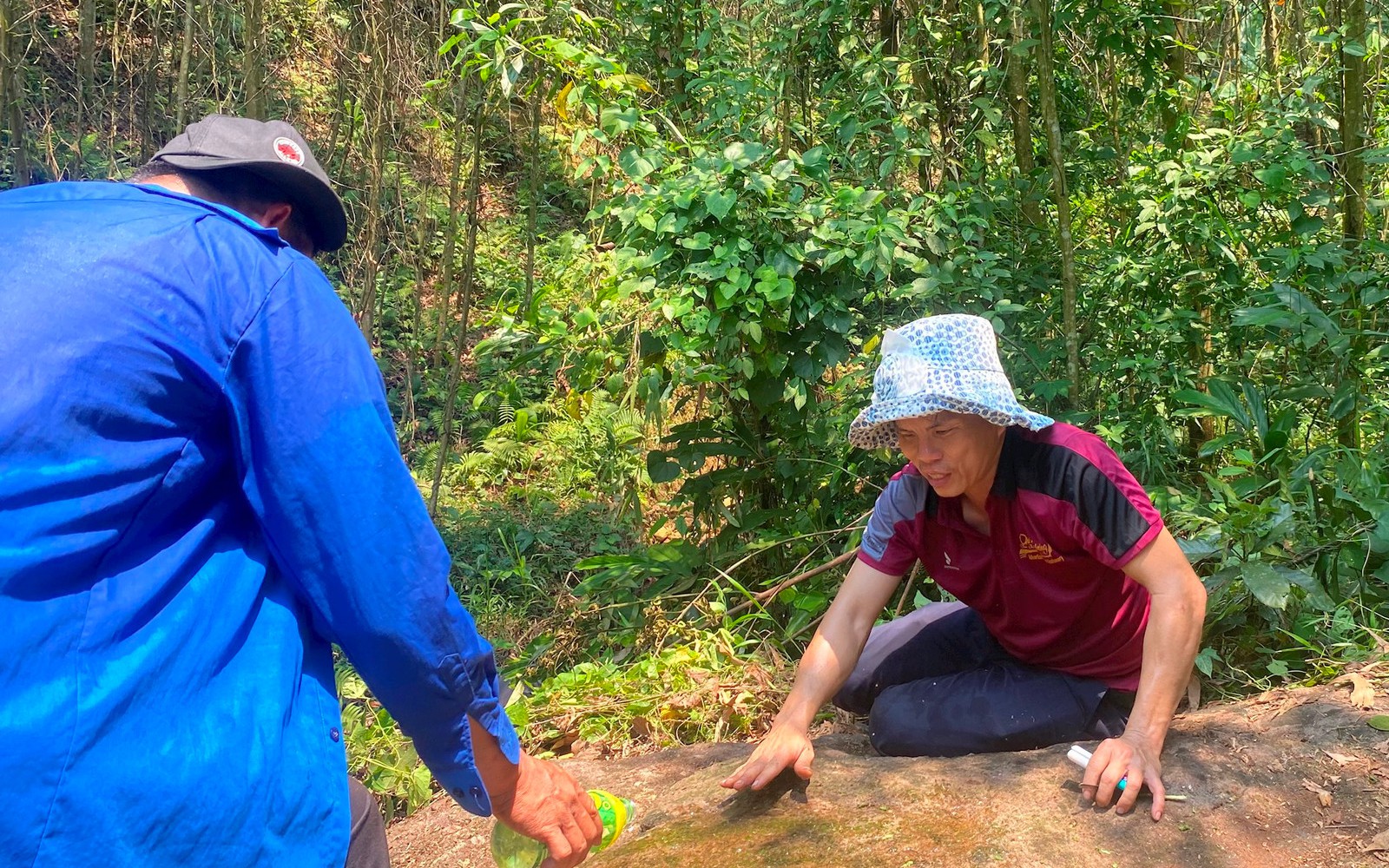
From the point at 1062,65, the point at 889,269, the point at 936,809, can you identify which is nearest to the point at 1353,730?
the point at 936,809

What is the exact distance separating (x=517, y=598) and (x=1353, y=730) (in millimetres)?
4284

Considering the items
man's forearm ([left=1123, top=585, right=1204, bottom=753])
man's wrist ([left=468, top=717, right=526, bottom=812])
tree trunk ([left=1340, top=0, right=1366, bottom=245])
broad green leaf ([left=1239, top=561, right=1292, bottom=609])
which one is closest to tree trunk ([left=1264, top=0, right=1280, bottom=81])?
tree trunk ([left=1340, top=0, right=1366, bottom=245])

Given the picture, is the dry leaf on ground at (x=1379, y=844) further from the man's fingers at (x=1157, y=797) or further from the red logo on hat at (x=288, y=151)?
the red logo on hat at (x=288, y=151)

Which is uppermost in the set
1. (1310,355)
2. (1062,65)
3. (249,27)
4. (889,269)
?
(249,27)

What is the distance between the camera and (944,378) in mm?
2346

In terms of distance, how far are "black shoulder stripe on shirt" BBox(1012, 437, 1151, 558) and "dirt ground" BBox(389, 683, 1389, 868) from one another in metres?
0.53

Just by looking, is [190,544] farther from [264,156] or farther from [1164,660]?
[1164,660]

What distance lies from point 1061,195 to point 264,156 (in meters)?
3.80

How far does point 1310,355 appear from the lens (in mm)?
4406

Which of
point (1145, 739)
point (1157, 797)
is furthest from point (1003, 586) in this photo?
point (1157, 797)

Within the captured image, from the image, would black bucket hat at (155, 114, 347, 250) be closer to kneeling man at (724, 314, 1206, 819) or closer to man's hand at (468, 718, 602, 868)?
man's hand at (468, 718, 602, 868)

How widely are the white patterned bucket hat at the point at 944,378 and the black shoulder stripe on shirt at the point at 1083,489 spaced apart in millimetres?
97

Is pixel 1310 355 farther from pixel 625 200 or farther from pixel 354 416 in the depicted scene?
pixel 354 416

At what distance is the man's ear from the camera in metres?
1.56
